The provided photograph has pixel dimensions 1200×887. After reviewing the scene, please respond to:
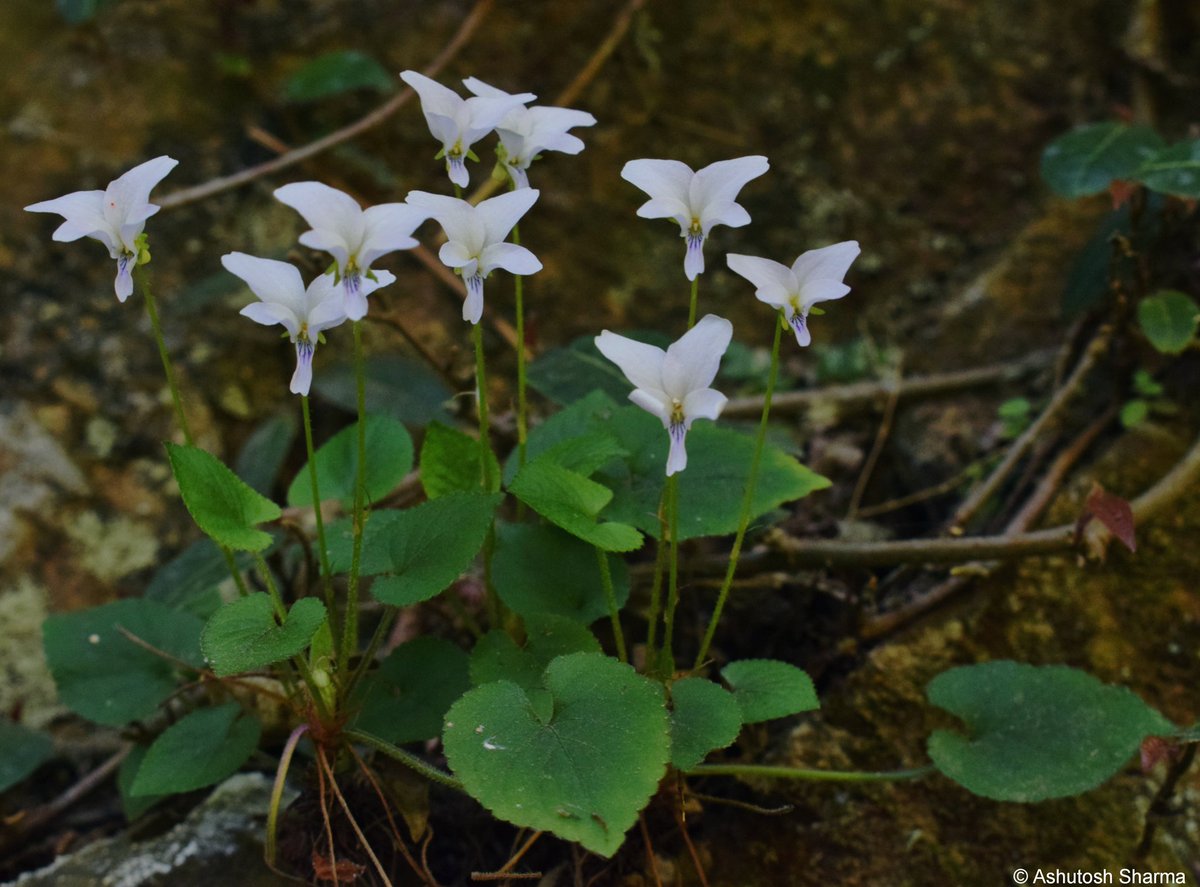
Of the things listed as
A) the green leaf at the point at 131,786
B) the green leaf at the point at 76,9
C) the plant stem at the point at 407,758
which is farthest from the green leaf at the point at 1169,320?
the green leaf at the point at 76,9

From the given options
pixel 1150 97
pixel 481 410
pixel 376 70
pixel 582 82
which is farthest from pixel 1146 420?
pixel 376 70

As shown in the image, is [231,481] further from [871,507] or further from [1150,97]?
[1150,97]

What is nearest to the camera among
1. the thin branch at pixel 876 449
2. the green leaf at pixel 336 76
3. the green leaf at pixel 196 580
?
the green leaf at pixel 196 580

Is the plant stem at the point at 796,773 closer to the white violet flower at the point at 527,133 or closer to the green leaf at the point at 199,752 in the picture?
the green leaf at the point at 199,752

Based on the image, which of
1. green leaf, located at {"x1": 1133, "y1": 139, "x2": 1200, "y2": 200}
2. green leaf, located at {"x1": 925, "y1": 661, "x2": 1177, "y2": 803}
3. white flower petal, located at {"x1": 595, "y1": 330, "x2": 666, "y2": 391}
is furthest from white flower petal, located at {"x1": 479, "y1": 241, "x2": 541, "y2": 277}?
green leaf, located at {"x1": 1133, "y1": 139, "x2": 1200, "y2": 200}

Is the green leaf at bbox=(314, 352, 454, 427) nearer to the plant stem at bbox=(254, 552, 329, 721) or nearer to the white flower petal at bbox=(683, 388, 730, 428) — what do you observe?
the plant stem at bbox=(254, 552, 329, 721)

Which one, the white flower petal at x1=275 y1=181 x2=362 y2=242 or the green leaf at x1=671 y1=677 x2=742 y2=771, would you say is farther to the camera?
the green leaf at x1=671 y1=677 x2=742 y2=771
